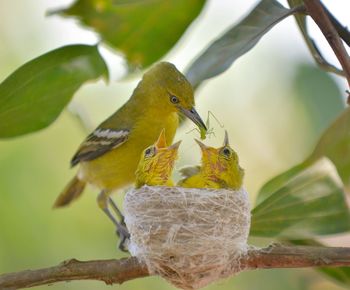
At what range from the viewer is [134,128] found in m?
3.31

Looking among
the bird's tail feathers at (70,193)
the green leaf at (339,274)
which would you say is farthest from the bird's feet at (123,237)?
the green leaf at (339,274)

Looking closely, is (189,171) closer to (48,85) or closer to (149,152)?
(149,152)

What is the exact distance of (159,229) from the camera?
7.69 ft

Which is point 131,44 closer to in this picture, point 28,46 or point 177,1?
point 177,1

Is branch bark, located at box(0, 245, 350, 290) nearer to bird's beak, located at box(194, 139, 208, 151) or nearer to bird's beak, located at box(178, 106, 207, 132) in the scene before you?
bird's beak, located at box(194, 139, 208, 151)

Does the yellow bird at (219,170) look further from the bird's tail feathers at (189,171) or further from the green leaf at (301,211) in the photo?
the green leaf at (301,211)

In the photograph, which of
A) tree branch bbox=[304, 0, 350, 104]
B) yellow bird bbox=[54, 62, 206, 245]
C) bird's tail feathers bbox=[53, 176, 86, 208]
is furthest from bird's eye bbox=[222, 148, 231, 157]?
bird's tail feathers bbox=[53, 176, 86, 208]

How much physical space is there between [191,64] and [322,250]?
81 centimetres

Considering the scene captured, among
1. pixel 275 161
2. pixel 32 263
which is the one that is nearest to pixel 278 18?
pixel 275 161

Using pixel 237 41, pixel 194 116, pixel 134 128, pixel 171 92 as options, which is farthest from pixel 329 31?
pixel 134 128

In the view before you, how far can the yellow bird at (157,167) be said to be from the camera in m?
2.74

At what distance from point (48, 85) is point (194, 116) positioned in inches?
33.9

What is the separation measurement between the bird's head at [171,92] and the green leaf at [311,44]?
0.82 metres

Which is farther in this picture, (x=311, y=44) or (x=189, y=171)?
(x=189, y=171)
